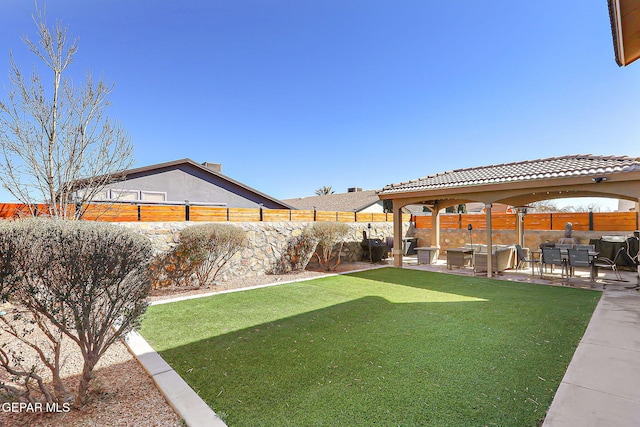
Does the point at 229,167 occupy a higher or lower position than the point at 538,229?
higher

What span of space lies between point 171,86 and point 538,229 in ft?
58.2

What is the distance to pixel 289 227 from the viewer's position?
11.9m

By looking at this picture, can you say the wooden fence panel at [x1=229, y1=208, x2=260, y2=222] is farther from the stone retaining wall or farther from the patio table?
the patio table

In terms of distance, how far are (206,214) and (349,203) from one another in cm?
2076

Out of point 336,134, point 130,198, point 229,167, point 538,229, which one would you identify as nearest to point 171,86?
point 130,198

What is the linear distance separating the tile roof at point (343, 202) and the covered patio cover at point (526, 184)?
14286 mm

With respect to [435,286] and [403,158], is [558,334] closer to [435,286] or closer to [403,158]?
[435,286]

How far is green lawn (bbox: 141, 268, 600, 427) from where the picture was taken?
2812 millimetres

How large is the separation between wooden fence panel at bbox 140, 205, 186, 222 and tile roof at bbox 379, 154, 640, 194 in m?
8.29

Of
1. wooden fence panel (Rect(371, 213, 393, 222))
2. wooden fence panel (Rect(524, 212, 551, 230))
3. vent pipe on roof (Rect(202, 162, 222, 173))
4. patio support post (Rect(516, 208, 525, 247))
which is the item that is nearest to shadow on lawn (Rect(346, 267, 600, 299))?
patio support post (Rect(516, 208, 525, 247))

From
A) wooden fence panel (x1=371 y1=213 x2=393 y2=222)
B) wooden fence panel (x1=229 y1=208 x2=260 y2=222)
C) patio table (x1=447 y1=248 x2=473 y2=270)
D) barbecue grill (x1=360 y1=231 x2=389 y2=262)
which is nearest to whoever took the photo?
wooden fence panel (x1=229 y1=208 x2=260 y2=222)

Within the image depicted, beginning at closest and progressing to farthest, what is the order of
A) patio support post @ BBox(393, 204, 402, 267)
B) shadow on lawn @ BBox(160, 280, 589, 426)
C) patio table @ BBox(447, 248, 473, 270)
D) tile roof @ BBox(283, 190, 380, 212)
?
shadow on lawn @ BBox(160, 280, 589, 426) < patio table @ BBox(447, 248, 473, 270) < patio support post @ BBox(393, 204, 402, 267) < tile roof @ BBox(283, 190, 380, 212)

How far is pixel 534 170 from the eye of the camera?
9984mm

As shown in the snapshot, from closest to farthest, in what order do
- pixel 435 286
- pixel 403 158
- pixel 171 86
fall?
pixel 435 286
pixel 171 86
pixel 403 158
